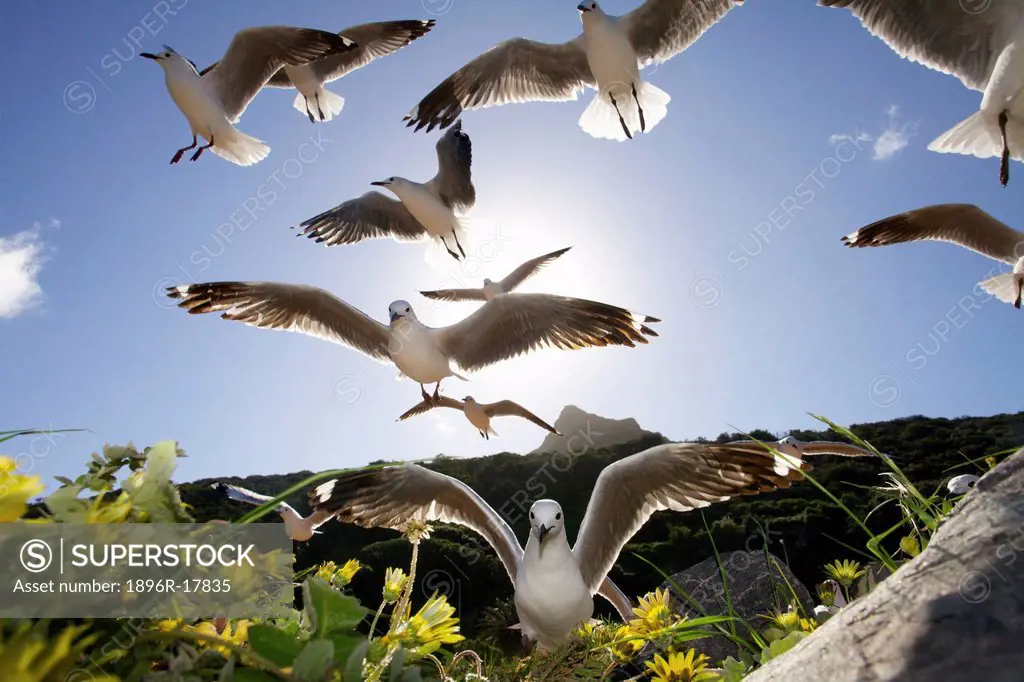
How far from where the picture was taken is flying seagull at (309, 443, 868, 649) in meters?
2.54

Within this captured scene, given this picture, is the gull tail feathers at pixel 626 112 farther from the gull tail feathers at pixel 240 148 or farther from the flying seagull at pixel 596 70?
the gull tail feathers at pixel 240 148

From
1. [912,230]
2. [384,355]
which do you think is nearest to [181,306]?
[384,355]

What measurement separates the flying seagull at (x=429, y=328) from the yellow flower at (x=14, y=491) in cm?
378

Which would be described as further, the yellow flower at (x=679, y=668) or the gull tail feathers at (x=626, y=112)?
the gull tail feathers at (x=626, y=112)

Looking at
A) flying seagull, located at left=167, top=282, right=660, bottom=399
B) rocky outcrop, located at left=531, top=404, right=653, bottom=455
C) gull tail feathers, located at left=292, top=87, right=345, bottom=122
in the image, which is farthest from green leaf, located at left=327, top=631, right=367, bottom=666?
rocky outcrop, located at left=531, top=404, right=653, bottom=455

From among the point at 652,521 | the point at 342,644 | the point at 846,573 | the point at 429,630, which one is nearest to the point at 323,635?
the point at 342,644

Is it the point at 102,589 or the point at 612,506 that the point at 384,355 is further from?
the point at 102,589

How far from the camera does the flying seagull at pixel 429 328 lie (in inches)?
170

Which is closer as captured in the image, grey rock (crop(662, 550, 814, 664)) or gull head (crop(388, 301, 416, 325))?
gull head (crop(388, 301, 416, 325))

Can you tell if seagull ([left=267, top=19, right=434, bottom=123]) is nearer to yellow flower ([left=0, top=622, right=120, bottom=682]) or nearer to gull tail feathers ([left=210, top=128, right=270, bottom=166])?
gull tail feathers ([left=210, top=128, right=270, bottom=166])

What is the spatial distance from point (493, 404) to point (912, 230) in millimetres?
4014

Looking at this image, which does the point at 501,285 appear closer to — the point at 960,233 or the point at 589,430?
the point at 960,233

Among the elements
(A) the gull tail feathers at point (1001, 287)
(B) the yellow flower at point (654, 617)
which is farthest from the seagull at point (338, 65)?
(B) the yellow flower at point (654, 617)

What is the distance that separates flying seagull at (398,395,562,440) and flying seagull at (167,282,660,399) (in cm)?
13
